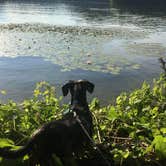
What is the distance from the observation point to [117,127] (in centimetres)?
640

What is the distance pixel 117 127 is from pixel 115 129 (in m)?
0.05

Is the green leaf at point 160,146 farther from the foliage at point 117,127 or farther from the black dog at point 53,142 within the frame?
the black dog at point 53,142

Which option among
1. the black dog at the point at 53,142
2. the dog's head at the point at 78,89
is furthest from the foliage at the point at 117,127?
the dog's head at the point at 78,89

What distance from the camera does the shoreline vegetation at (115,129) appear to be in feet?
16.8

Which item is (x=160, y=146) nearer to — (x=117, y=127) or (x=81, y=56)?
(x=117, y=127)

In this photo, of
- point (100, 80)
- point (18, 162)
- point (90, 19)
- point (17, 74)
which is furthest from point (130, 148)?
point (90, 19)

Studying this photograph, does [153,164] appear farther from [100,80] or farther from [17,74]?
[17,74]

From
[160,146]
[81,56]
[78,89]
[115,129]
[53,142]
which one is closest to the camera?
[53,142]

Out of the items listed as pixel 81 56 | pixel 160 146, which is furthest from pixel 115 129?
pixel 81 56

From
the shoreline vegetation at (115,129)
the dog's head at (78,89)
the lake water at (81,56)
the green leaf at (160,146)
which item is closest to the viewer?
the green leaf at (160,146)

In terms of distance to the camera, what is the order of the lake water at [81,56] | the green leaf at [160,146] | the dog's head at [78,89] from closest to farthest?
the green leaf at [160,146] → the dog's head at [78,89] → the lake water at [81,56]

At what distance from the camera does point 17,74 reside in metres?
16.2

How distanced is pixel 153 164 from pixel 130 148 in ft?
1.57

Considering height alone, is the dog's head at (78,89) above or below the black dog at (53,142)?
above
